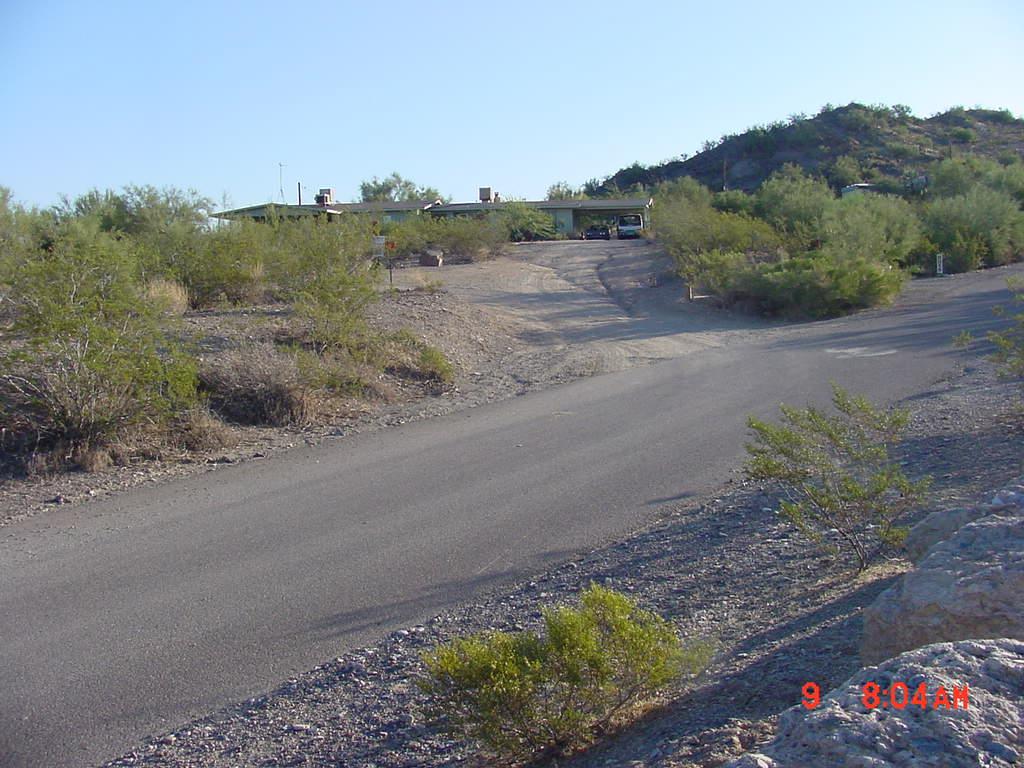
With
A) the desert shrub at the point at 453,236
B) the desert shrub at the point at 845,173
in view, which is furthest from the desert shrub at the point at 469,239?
the desert shrub at the point at 845,173

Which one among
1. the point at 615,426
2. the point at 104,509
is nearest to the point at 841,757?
the point at 104,509

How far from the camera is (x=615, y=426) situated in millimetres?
14523

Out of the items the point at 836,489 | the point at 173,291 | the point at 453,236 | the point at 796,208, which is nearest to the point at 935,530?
the point at 836,489

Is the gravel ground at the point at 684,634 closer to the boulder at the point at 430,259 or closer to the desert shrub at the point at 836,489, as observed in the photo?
the desert shrub at the point at 836,489

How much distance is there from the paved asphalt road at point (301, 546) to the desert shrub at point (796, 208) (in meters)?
22.1

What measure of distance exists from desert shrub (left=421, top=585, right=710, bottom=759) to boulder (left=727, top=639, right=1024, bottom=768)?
141 centimetres

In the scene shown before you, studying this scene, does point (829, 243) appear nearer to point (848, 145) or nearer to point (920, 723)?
point (920, 723)

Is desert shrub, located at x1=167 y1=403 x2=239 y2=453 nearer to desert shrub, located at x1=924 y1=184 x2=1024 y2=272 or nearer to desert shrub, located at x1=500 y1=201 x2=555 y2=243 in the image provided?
desert shrub, located at x1=924 y1=184 x2=1024 y2=272

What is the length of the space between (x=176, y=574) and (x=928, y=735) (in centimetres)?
687

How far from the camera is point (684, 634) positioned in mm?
6375

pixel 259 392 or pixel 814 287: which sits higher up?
pixel 814 287

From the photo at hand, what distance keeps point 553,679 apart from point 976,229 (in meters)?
44.8
